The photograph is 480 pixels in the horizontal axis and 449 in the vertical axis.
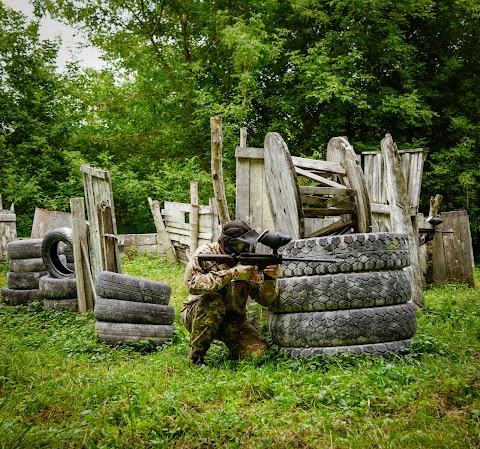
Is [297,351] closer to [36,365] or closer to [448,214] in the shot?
[36,365]

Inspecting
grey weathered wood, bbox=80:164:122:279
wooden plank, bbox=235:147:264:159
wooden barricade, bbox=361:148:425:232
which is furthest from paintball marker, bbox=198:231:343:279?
wooden barricade, bbox=361:148:425:232

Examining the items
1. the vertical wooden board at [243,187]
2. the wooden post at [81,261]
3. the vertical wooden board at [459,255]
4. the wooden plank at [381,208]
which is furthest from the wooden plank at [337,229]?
the vertical wooden board at [459,255]

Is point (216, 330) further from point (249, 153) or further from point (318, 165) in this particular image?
point (318, 165)

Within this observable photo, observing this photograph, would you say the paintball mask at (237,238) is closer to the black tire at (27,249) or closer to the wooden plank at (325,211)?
the wooden plank at (325,211)

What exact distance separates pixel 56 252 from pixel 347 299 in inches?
203

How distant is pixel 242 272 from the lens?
481 cm

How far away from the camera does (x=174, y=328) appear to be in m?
6.52

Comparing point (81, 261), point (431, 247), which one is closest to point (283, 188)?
point (81, 261)

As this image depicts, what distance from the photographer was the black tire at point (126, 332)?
19.5 feet

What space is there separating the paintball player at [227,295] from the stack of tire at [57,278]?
2.97m

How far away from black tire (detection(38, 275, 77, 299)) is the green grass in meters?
2.07

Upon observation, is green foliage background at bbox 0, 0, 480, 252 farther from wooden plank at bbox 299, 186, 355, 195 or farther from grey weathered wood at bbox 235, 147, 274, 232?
wooden plank at bbox 299, 186, 355, 195

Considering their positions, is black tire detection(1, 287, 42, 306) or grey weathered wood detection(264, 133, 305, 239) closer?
grey weathered wood detection(264, 133, 305, 239)

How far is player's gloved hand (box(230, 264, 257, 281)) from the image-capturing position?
4813 millimetres
